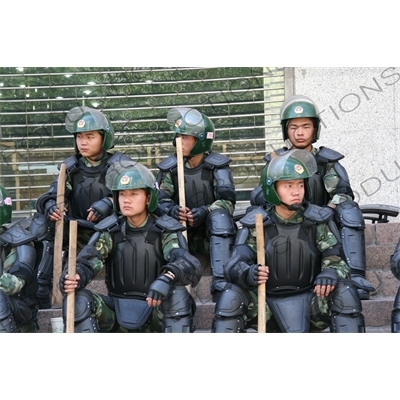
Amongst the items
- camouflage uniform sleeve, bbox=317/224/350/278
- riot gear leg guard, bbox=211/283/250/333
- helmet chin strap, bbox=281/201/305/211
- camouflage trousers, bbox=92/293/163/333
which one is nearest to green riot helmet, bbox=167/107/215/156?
helmet chin strap, bbox=281/201/305/211

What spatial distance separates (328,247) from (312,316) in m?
0.42

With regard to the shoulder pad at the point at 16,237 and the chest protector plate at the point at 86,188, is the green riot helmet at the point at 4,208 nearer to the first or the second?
the shoulder pad at the point at 16,237

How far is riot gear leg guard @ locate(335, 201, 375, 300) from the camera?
6961 mm

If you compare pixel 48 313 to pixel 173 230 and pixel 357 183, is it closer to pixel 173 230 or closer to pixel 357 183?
pixel 173 230

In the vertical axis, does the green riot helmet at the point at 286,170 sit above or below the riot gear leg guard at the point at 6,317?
above

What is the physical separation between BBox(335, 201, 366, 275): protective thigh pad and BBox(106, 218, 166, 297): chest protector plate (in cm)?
130

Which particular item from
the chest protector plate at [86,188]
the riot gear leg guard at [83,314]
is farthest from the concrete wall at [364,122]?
the riot gear leg guard at [83,314]

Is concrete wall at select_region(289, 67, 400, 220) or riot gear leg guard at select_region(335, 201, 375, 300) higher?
concrete wall at select_region(289, 67, 400, 220)

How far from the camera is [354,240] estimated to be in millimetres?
7023

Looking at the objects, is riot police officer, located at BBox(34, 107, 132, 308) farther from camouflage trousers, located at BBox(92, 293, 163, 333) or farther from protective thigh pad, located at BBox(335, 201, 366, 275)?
protective thigh pad, located at BBox(335, 201, 366, 275)

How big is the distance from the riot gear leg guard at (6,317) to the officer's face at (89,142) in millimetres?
1568

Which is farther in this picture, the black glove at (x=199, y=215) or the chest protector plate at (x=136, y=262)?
the black glove at (x=199, y=215)

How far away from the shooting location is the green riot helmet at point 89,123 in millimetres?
7402

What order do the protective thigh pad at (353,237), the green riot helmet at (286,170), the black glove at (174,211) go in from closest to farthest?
1. the green riot helmet at (286,170)
2. the protective thigh pad at (353,237)
3. the black glove at (174,211)
